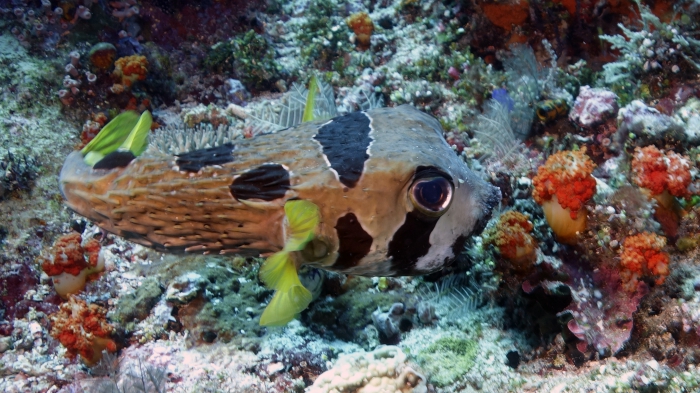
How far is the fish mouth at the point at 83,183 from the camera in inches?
89.9

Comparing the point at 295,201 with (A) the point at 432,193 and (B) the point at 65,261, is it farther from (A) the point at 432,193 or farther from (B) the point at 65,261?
(B) the point at 65,261

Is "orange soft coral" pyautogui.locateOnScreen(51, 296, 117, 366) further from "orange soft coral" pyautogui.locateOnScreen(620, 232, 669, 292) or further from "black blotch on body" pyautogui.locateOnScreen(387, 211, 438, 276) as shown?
"orange soft coral" pyautogui.locateOnScreen(620, 232, 669, 292)

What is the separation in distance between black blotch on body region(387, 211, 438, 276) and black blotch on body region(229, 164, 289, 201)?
630 mm

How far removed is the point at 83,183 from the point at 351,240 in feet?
4.80

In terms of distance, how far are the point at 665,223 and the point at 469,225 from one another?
59.6 inches

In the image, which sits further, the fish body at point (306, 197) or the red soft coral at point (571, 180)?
the red soft coral at point (571, 180)

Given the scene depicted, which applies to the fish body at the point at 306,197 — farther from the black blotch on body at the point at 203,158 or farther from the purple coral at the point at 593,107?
the purple coral at the point at 593,107

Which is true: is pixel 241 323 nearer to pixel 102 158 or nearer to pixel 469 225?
pixel 102 158

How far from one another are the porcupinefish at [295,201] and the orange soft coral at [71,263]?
178 cm

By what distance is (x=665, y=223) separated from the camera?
2857mm

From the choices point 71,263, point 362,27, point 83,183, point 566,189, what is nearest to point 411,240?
point 566,189

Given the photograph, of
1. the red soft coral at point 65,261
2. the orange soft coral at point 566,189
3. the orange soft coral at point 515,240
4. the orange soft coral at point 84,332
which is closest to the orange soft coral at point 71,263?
the red soft coral at point 65,261

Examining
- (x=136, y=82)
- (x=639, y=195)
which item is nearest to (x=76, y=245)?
(x=136, y=82)

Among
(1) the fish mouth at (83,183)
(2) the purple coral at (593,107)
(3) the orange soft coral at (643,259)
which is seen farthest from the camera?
(2) the purple coral at (593,107)
